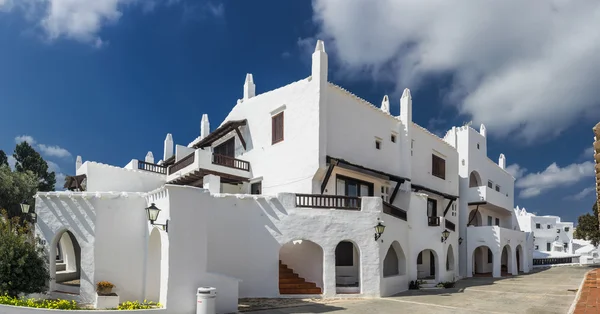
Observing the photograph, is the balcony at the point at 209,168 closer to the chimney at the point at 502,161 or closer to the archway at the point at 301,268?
the archway at the point at 301,268

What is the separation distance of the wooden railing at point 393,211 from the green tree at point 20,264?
13.0 meters

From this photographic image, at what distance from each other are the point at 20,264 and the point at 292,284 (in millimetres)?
9583

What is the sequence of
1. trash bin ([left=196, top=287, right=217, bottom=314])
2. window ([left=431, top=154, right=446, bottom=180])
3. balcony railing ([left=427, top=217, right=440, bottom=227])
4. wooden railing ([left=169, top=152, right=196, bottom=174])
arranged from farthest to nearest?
window ([left=431, top=154, right=446, bottom=180])
balcony railing ([left=427, top=217, right=440, bottom=227])
wooden railing ([left=169, top=152, right=196, bottom=174])
trash bin ([left=196, top=287, right=217, bottom=314])

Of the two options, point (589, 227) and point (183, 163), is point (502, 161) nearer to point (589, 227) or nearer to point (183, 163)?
point (589, 227)

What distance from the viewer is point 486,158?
34.4 metres

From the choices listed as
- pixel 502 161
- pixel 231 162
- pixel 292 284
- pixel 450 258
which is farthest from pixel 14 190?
pixel 502 161

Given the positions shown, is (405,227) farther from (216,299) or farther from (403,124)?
(216,299)

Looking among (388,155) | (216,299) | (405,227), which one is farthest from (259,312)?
(388,155)

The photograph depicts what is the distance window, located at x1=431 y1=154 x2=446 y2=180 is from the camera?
27667 mm

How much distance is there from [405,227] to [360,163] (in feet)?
12.7

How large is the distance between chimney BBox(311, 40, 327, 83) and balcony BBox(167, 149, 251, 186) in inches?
260

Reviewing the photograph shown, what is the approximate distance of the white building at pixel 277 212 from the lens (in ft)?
45.5

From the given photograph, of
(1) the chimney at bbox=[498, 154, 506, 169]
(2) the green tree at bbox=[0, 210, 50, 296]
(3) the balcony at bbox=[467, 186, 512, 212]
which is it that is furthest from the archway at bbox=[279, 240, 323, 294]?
(1) the chimney at bbox=[498, 154, 506, 169]

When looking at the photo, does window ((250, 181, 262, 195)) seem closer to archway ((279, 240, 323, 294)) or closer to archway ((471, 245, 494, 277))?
archway ((279, 240, 323, 294))
